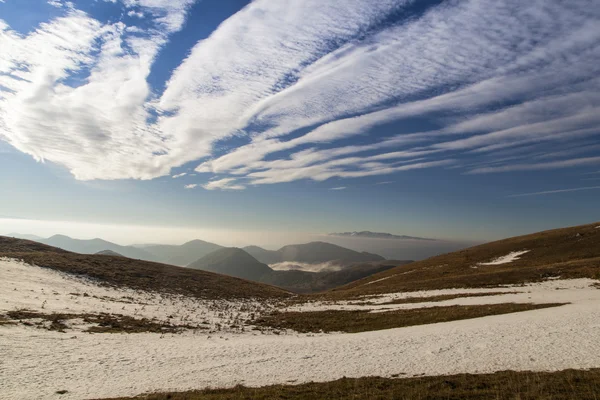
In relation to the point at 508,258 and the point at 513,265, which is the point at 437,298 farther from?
the point at 508,258

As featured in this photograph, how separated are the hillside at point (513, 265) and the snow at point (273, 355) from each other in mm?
22311

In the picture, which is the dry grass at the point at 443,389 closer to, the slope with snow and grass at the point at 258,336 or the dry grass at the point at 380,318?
the slope with snow and grass at the point at 258,336

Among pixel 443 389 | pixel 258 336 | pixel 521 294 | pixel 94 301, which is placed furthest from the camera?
pixel 521 294

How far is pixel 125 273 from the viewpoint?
57.2 m

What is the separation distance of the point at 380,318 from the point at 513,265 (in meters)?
46.4

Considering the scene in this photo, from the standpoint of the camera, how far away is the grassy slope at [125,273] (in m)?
50.3

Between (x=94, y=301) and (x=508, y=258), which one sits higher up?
(x=508, y=258)

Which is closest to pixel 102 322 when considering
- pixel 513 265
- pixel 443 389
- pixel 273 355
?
pixel 273 355

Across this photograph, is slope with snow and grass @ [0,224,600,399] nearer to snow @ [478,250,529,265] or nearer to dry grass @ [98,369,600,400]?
dry grass @ [98,369,600,400]

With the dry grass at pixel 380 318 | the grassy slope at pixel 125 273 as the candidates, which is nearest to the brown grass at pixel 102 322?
the dry grass at pixel 380 318

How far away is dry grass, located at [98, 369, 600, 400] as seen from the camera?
11.8 metres

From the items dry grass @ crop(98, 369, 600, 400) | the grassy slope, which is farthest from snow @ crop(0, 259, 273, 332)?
dry grass @ crop(98, 369, 600, 400)

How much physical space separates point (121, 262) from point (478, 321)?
220 ft

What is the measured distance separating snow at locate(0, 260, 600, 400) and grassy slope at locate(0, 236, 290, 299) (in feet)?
82.8
